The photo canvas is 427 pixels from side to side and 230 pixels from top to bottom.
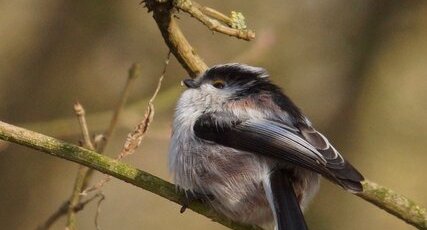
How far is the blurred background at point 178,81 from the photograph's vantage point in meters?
4.69

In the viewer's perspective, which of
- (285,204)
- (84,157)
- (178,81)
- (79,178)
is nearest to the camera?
(84,157)

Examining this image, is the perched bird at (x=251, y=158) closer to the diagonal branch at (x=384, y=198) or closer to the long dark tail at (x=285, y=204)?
the long dark tail at (x=285, y=204)

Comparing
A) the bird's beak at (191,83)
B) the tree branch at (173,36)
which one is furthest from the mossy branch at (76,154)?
the bird's beak at (191,83)

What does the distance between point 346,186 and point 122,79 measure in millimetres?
2786

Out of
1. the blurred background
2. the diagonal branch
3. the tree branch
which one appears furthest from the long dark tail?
the blurred background

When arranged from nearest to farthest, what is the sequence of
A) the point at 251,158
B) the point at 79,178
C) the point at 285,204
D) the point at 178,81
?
the point at 285,204 < the point at 251,158 < the point at 79,178 < the point at 178,81

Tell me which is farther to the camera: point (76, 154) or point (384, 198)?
point (384, 198)

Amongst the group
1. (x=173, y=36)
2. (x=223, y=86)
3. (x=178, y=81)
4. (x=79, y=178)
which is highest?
(x=178, y=81)

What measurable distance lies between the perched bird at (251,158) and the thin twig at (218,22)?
349 millimetres

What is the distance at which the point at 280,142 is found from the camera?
2619 mm

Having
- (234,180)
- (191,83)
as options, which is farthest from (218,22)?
(234,180)

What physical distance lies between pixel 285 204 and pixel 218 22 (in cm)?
65

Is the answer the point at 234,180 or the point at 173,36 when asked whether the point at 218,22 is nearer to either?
the point at 173,36

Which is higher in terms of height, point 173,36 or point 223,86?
point 173,36
